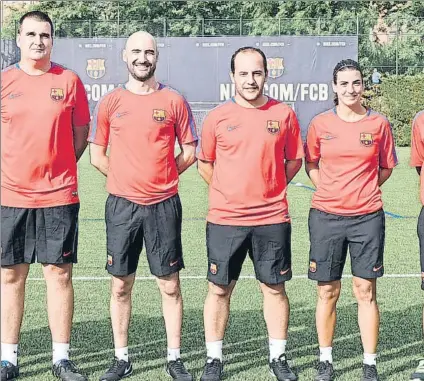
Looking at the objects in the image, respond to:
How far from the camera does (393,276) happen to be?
8.81m

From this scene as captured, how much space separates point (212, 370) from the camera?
539 cm

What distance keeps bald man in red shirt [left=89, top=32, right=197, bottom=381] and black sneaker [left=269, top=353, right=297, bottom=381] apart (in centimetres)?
49

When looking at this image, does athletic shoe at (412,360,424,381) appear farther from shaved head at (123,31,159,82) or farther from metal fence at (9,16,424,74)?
metal fence at (9,16,424,74)

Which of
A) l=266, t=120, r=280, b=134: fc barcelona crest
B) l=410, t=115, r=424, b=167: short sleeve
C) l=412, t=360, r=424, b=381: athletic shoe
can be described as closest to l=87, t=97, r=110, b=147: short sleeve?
l=266, t=120, r=280, b=134: fc barcelona crest

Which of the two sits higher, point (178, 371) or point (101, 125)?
point (101, 125)

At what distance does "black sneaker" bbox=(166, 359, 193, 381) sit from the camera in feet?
17.5

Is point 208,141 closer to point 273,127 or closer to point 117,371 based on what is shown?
point 273,127

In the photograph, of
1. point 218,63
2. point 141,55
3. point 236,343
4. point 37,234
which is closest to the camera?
point 141,55

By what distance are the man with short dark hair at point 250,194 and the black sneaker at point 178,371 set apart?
95mm

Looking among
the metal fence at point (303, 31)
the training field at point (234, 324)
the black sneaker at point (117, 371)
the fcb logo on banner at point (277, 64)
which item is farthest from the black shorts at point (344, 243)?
the metal fence at point (303, 31)

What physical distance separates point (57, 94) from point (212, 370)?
5.89ft

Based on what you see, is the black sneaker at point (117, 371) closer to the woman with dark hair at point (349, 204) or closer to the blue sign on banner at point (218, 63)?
the woman with dark hair at point (349, 204)

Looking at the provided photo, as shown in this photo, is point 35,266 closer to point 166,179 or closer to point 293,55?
point 166,179

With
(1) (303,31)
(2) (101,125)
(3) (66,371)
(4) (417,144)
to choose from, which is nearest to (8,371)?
(3) (66,371)
